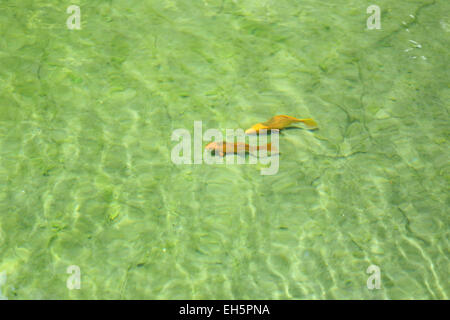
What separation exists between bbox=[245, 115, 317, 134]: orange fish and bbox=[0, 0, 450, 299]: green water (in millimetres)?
83

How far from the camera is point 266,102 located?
4152 mm

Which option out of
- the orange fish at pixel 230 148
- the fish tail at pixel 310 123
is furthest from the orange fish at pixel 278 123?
the orange fish at pixel 230 148

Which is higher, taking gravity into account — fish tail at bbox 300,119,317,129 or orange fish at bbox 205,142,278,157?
fish tail at bbox 300,119,317,129

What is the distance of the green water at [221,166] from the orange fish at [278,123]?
0.27 feet

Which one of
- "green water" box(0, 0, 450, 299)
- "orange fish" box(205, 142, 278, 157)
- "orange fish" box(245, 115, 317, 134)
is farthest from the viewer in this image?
"orange fish" box(245, 115, 317, 134)

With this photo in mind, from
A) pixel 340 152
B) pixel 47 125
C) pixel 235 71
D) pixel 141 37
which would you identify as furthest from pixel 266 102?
pixel 47 125

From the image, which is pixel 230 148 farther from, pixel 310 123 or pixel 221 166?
pixel 310 123

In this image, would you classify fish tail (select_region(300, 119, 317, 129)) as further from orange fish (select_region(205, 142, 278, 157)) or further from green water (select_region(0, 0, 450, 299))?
orange fish (select_region(205, 142, 278, 157))

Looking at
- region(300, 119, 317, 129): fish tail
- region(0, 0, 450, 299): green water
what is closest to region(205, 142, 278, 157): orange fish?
region(0, 0, 450, 299): green water

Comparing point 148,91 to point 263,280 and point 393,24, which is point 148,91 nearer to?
point 263,280

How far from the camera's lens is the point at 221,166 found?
12.1 feet

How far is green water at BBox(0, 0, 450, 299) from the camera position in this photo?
314cm

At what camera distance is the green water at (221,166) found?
3.14 m

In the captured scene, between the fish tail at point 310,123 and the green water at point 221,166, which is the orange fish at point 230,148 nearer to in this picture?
the green water at point 221,166
